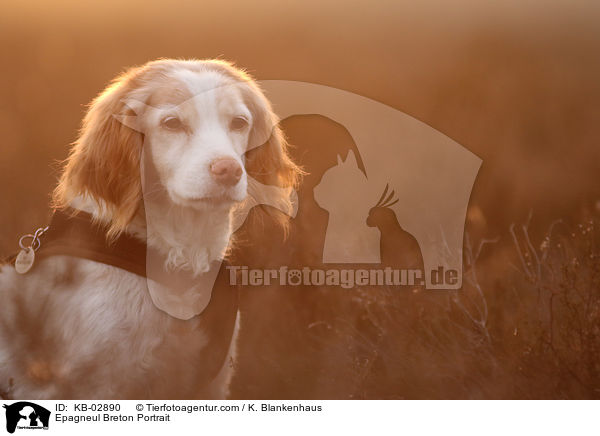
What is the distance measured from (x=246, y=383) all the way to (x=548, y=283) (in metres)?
1.69

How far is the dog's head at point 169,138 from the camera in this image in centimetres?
255

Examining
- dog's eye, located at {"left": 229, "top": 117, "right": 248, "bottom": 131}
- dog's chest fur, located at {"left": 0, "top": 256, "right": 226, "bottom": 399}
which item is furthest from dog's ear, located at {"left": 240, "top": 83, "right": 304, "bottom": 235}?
dog's chest fur, located at {"left": 0, "top": 256, "right": 226, "bottom": 399}

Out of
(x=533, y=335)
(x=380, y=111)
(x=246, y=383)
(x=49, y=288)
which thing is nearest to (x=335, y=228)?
(x=380, y=111)

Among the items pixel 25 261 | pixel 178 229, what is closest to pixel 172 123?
pixel 178 229

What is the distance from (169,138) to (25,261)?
0.82 meters

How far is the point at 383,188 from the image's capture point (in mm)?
3531

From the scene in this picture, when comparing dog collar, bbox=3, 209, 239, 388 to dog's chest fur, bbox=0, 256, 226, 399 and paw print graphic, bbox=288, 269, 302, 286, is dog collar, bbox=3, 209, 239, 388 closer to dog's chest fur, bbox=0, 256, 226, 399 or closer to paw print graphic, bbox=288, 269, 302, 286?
dog's chest fur, bbox=0, 256, 226, 399

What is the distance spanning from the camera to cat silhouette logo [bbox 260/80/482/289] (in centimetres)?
349

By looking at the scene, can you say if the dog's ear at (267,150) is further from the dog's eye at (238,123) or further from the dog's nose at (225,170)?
the dog's nose at (225,170)

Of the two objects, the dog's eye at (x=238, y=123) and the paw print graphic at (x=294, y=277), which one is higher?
the dog's eye at (x=238, y=123)

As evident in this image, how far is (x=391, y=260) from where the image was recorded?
139 inches
